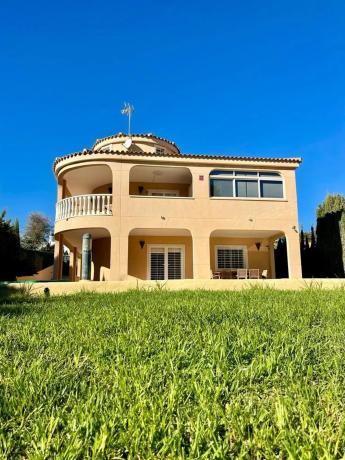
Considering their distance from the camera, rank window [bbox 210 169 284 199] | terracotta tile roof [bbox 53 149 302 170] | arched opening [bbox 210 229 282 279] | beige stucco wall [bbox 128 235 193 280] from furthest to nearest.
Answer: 1. arched opening [bbox 210 229 282 279]
2. beige stucco wall [bbox 128 235 193 280]
3. window [bbox 210 169 284 199]
4. terracotta tile roof [bbox 53 149 302 170]

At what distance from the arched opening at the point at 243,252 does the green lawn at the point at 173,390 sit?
16.0 m

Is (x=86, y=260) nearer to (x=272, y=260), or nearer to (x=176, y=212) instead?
(x=176, y=212)

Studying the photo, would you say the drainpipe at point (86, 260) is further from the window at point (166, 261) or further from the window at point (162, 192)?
the window at point (162, 192)

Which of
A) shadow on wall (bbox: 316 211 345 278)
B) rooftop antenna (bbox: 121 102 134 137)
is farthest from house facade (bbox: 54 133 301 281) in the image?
rooftop antenna (bbox: 121 102 134 137)

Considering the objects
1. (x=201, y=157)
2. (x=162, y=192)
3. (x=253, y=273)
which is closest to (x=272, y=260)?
(x=253, y=273)

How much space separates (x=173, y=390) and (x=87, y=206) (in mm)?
16795

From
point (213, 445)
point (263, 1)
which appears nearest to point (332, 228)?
point (263, 1)

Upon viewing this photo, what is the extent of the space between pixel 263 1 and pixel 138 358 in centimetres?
1767

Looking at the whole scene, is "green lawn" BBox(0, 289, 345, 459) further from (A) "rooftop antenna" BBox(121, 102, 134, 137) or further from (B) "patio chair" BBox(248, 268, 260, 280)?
(A) "rooftop antenna" BBox(121, 102, 134, 137)

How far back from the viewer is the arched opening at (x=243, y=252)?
21766mm

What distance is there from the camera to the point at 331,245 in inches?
782

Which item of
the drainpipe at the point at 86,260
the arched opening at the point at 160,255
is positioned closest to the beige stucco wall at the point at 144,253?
the arched opening at the point at 160,255

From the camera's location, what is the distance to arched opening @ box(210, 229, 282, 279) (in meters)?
21.8

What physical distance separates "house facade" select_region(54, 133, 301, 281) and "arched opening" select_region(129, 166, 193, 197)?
62 mm
